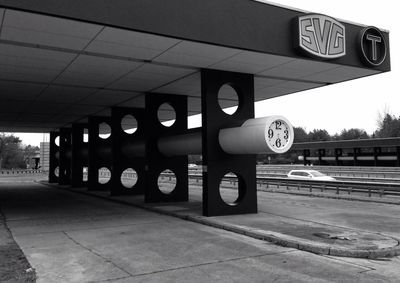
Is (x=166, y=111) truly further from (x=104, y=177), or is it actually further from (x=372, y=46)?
(x=104, y=177)

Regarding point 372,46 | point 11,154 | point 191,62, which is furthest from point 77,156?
point 11,154

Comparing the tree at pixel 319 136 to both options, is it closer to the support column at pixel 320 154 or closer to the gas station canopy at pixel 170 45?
the support column at pixel 320 154

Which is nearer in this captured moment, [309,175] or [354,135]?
[309,175]

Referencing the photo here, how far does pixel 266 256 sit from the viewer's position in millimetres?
7516

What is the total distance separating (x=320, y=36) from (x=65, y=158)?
25.5 meters

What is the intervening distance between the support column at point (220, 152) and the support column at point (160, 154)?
3898mm

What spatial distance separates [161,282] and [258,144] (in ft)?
18.1

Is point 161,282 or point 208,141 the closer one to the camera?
point 161,282

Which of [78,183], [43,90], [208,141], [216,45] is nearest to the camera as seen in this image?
[216,45]

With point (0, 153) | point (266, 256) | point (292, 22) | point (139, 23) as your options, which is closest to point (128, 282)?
point (266, 256)

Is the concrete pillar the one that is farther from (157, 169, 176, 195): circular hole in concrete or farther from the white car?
the white car

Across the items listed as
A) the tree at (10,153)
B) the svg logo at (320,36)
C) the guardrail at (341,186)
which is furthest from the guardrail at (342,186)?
the tree at (10,153)

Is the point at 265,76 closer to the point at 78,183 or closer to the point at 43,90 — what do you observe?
the point at 43,90

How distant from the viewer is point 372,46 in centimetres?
1234
